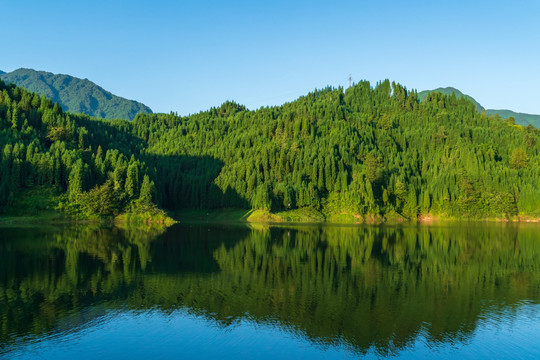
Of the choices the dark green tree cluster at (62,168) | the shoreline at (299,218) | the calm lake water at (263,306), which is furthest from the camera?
the shoreline at (299,218)

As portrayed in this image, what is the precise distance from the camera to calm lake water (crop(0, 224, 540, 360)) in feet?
82.3

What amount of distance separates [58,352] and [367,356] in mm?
18303

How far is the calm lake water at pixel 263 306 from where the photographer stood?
25.1 m

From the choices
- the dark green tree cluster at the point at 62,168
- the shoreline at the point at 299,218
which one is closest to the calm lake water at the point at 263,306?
the dark green tree cluster at the point at 62,168

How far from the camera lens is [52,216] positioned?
419ft

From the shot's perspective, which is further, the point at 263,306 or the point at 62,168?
the point at 62,168

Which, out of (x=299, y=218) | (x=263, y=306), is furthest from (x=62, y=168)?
(x=263, y=306)

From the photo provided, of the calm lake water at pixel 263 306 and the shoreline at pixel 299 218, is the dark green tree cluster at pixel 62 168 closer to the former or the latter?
the shoreline at pixel 299 218

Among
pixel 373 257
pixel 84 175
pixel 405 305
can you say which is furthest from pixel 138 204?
pixel 405 305

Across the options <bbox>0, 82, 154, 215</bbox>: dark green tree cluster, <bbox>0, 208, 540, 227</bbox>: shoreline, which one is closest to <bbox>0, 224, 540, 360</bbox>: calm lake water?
<bbox>0, 82, 154, 215</bbox>: dark green tree cluster

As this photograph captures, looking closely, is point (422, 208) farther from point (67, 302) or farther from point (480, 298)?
point (67, 302)

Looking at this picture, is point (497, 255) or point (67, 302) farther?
point (497, 255)

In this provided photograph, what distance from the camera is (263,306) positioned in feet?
109

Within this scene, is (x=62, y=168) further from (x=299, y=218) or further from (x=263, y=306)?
(x=263, y=306)
